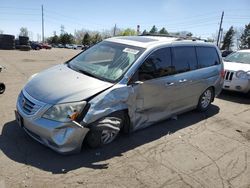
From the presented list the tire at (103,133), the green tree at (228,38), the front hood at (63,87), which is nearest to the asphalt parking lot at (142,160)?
the tire at (103,133)

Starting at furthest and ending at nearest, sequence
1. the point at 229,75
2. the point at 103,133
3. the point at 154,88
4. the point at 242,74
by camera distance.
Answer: the point at 229,75 → the point at 242,74 → the point at 154,88 → the point at 103,133

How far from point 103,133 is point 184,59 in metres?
2.44

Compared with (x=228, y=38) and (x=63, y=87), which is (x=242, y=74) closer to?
(x=63, y=87)

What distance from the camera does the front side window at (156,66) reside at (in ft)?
14.1

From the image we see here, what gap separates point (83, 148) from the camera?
388 cm

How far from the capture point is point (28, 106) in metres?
3.71

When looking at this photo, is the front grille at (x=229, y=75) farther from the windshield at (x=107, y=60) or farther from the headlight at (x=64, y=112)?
the headlight at (x=64, y=112)

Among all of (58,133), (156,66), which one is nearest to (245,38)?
(156,66)

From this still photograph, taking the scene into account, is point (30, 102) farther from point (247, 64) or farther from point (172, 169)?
point (247, 64)

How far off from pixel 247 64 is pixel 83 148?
22.4 ft

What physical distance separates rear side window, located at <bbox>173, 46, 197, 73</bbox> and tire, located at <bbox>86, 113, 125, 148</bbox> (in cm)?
170

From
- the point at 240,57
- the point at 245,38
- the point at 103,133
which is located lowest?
the point at 103,133

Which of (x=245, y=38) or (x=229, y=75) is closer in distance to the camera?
(x=229, y=75)

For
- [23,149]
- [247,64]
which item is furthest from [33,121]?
[247,64]
